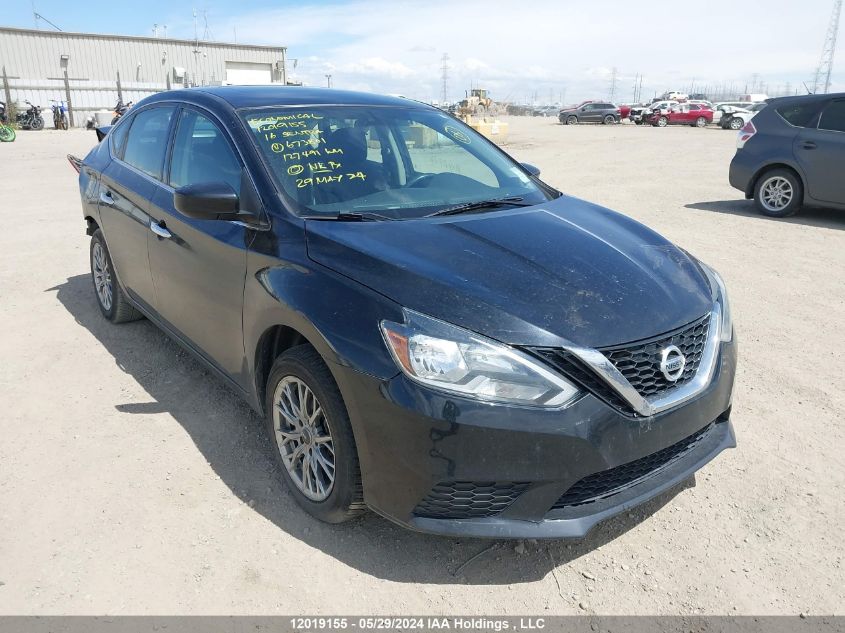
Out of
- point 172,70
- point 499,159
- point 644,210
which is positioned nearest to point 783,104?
point 644,210

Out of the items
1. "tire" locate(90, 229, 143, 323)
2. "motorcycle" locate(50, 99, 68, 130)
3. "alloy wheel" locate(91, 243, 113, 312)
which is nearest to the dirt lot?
"tire" locate(90, 229, 143, 323)

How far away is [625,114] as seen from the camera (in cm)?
4712

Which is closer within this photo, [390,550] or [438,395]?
[438,395]

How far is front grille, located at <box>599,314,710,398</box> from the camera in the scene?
2.31 metres

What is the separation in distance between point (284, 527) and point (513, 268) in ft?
4.76

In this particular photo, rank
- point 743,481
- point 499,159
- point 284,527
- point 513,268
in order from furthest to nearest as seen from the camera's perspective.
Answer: point 499,159, point 743,481, point 284,527, point 513,268

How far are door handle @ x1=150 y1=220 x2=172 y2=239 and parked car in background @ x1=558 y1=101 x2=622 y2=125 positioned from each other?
45819 millimetres

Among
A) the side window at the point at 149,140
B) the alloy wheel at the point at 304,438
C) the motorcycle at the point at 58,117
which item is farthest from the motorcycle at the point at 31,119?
the alloy wheel at the point at 304,438

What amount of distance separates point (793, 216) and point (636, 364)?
8588mm

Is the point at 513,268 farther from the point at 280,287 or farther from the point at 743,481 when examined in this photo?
the point at 743,481

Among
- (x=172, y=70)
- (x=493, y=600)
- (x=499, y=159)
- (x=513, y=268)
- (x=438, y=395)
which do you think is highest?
(x=172, y=70)

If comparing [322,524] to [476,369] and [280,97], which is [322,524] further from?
[280,97]

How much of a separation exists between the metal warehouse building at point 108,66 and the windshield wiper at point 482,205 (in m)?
38.2

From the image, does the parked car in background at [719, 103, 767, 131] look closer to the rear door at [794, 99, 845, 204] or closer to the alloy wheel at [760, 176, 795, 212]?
the alloy wheel at [760, 176, 795, 212]
